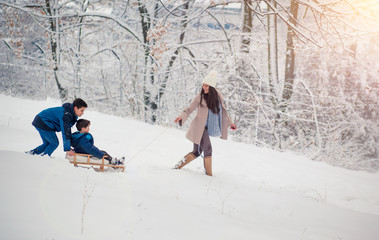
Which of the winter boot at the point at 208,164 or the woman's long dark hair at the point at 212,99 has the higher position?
the woman's long dark hair at the point at 212,99

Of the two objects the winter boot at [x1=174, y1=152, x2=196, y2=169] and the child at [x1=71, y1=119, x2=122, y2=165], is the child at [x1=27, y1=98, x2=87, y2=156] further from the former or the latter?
the winter boot at [x1=174, y1=152, x2=196, y2=169]

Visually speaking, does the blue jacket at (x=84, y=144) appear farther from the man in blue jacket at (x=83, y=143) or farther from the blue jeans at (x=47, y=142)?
the blue jeans at (x=47, y=142)

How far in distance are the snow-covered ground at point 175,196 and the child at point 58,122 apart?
1.39 ft

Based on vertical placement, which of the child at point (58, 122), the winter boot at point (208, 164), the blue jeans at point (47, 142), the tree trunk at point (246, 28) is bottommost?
the winter boot at point (208, 164)

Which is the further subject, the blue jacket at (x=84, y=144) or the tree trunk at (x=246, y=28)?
the tree trunk at (x=246, y=28)

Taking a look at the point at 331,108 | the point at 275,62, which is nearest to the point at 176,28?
the point at 275,62

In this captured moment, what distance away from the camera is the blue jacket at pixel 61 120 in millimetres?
4164

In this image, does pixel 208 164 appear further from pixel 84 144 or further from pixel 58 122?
pixel 58 122

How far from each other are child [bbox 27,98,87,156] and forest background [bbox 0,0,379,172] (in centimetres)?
408

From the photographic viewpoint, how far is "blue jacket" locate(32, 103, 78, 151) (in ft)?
13.7

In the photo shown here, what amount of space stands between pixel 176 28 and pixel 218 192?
8745 mm

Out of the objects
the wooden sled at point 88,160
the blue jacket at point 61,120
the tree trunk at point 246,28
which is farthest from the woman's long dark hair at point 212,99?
the tree trunk at point 246,28

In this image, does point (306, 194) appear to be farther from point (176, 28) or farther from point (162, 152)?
point (176, 28)

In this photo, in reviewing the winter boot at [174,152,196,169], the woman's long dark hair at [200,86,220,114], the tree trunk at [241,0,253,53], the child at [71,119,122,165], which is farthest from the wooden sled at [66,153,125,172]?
the tree trunk at [241,0,253,53]
